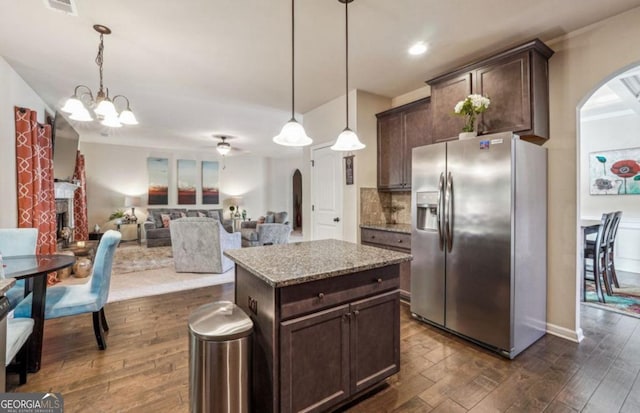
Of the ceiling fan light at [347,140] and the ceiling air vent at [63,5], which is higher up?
the ceiling air vent at [63,5]

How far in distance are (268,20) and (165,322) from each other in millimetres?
3143

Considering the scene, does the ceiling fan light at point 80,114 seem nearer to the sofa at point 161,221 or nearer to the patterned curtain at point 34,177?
the patterned curtain at point 34,177

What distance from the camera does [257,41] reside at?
2.78 meters

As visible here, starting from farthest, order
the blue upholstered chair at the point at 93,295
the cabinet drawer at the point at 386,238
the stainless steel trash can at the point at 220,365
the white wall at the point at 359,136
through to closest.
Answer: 1. the white wall at the point at 359,136
2. the cabinet drawer at the point at 386,238
3. the blue upholstered chair at the point at 93,295
4. the stainless steel trash can at the point at 220,365

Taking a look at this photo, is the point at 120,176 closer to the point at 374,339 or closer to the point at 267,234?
the point at 267,234

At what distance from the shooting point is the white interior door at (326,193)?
4285mm

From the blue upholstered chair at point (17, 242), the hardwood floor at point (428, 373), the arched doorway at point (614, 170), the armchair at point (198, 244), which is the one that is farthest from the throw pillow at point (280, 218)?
the arched doorway at point (614, 170)

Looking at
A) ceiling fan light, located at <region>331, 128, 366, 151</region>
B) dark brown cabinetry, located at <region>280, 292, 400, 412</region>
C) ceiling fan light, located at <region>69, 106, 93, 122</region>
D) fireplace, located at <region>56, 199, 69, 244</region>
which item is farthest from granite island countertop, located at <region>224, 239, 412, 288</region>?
fireplace, located at <region>56, 199, 69, 244</region>

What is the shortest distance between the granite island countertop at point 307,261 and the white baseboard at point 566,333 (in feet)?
6.36

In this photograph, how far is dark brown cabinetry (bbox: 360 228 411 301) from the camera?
3434 mm

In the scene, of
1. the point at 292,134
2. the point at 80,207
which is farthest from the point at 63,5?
the point at 80,207

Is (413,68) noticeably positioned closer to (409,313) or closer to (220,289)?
(409,313)

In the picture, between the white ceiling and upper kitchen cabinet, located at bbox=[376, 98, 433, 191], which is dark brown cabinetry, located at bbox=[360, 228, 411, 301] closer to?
upper kitchen cabinet, located at bbox=[376, 98, 433, 191]

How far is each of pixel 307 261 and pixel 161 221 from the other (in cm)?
737
